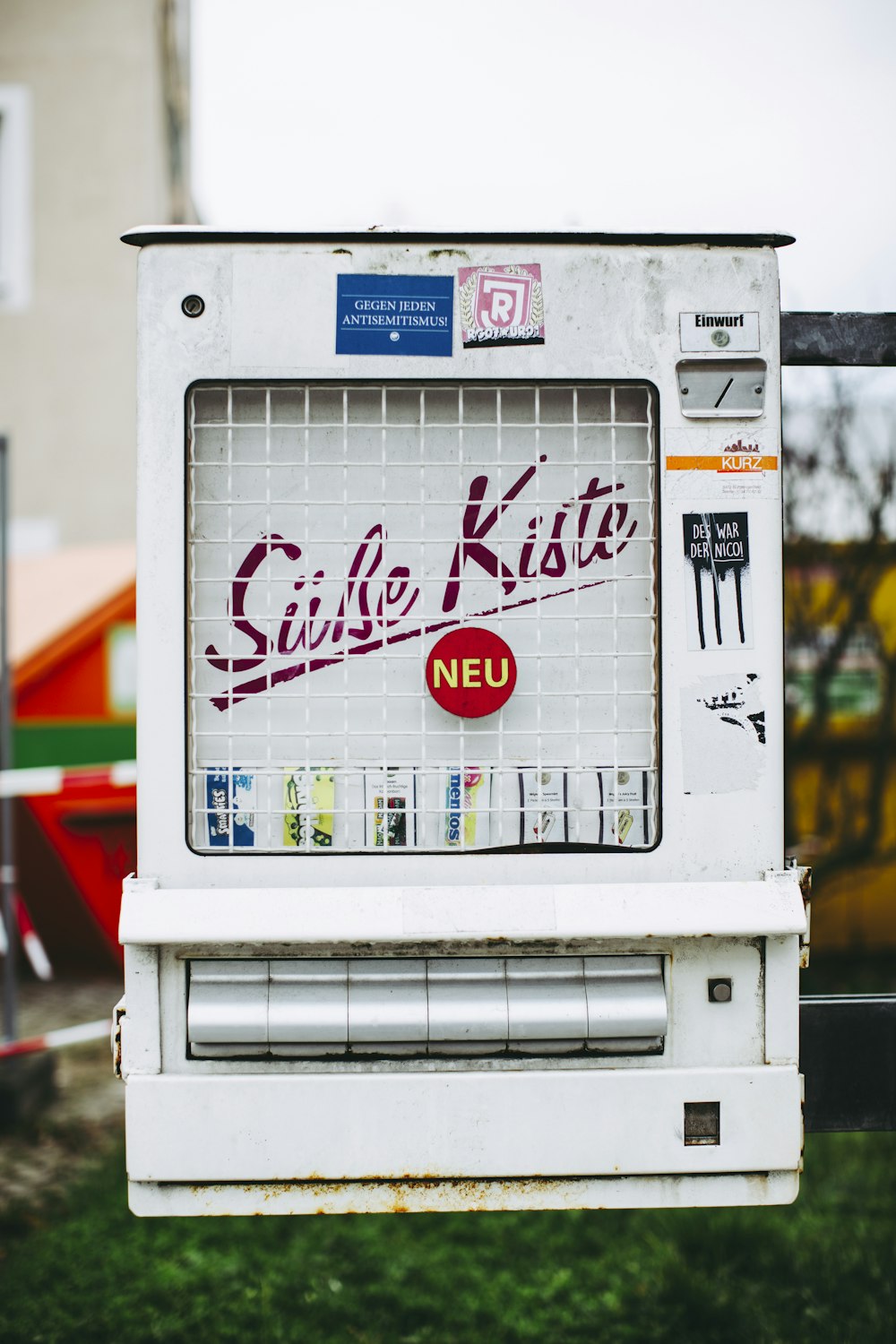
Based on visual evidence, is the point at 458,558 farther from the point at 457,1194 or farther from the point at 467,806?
the point at 457,1194

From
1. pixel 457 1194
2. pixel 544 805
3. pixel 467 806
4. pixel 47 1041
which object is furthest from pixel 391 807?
pixel 47 1041

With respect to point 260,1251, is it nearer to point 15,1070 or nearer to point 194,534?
point 15,1070

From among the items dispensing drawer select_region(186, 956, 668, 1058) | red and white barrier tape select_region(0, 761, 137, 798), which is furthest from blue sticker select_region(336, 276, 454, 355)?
red and white barrier tape select_region(0, 761, 137, 798)

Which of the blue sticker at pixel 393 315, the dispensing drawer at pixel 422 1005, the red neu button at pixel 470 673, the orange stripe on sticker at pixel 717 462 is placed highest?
the blue sticker at pixel 393 315

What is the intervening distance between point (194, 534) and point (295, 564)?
0.15m

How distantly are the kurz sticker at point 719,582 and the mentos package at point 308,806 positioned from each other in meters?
0.56

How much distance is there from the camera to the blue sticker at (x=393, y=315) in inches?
63.2

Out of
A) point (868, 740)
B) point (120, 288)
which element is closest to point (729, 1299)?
point (868, 740)

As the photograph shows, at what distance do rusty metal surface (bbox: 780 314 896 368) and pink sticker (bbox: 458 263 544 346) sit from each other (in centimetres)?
39

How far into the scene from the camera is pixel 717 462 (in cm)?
163

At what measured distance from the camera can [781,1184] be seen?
164 cm

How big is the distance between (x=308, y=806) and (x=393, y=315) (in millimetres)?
703

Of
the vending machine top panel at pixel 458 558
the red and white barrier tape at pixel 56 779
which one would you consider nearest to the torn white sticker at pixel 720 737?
the vending machine top panel at pixel 458 558

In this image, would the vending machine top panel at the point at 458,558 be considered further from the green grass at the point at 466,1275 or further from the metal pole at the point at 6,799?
the metal pole at the point at 6,799
